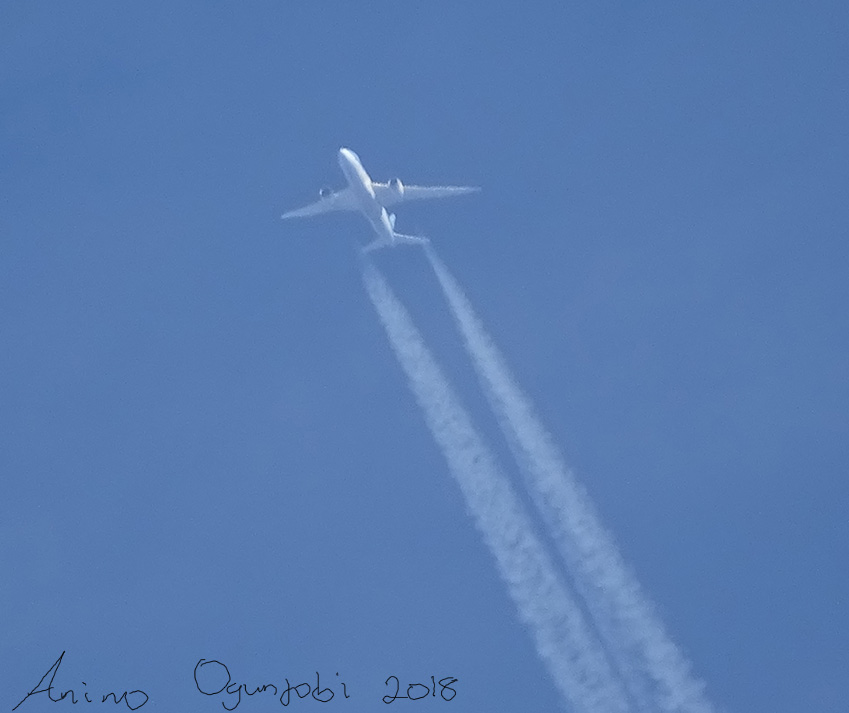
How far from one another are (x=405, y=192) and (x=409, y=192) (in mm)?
251

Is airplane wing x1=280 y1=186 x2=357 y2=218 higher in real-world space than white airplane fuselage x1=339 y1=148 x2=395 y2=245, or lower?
higher

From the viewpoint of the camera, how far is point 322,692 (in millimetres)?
63812

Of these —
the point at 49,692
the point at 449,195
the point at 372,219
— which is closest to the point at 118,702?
the point at 49,692

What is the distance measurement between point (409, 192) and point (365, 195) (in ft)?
Result: 14.7

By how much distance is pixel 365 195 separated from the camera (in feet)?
247

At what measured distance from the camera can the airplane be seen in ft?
246

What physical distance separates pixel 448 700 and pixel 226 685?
9.73 metres

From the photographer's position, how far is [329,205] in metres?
80.7

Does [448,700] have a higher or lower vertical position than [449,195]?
lower

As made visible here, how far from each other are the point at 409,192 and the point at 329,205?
479cm

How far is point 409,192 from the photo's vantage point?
7912 cm

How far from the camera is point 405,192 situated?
79.0m

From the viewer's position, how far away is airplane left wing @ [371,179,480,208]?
7769 centimetres

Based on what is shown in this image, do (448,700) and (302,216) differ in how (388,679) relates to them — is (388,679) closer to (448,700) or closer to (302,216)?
(448,700)
